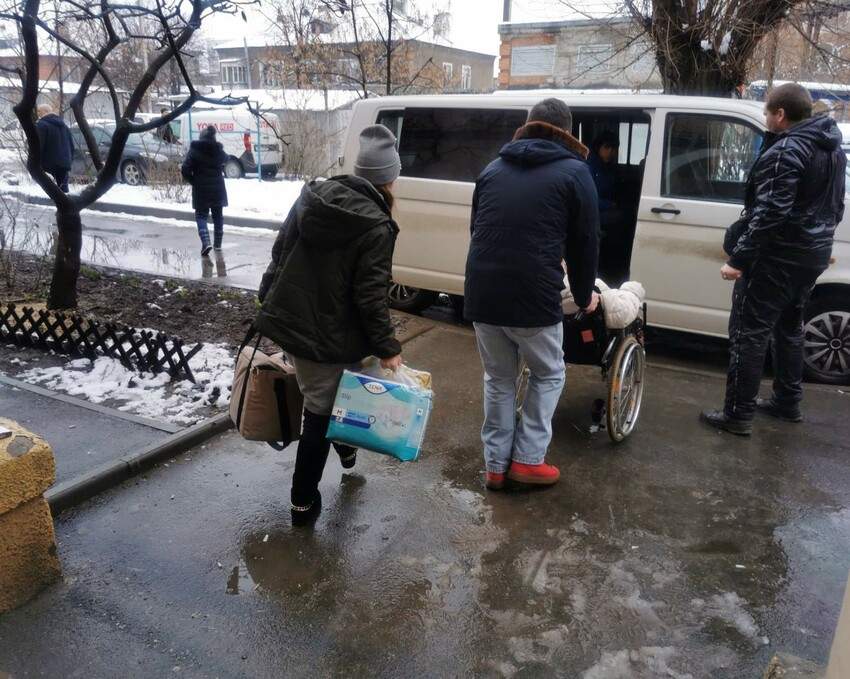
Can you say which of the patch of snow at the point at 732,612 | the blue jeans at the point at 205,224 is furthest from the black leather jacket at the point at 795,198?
the blue jeans at the point at 205,224

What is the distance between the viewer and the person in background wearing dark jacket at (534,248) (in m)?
3.20

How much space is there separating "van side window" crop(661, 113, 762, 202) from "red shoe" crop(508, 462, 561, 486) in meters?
2.78

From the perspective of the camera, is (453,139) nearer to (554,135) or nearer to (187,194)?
(554,135)

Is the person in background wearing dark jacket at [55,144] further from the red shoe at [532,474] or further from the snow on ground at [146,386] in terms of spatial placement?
the red shoe at [532,474]

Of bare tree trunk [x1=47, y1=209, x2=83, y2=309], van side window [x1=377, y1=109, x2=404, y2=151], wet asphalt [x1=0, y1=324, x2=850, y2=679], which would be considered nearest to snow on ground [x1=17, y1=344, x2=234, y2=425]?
wet asphalt [x1=0, y1=324, x2=850, y2=679]

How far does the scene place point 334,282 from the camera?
2.86m

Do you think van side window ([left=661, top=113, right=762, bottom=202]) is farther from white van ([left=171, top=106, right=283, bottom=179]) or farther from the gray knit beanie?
white van ([left=171, top=106, right=283, bottom=179])

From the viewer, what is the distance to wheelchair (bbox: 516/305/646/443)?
3887 millimetres

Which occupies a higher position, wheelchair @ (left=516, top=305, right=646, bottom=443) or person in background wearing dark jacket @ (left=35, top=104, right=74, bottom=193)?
person in background wearing dark jacket @ (left=35, top=104, right=74, bottom=193)

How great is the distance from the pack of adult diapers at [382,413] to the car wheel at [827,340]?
3589mm

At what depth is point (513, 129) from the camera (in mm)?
5766

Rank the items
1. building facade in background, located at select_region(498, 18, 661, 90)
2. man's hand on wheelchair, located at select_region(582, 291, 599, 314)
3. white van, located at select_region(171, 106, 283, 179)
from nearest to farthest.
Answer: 1. man's hand on wheelchair, located at select_region(582, 291, 599, 314)
2. building facade in background, located at select_region(498, 18, 661, 90)
3. white van, located at select_region(171, 106, 283, 179)

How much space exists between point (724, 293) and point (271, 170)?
17.6m

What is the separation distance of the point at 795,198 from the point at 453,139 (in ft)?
9.79
